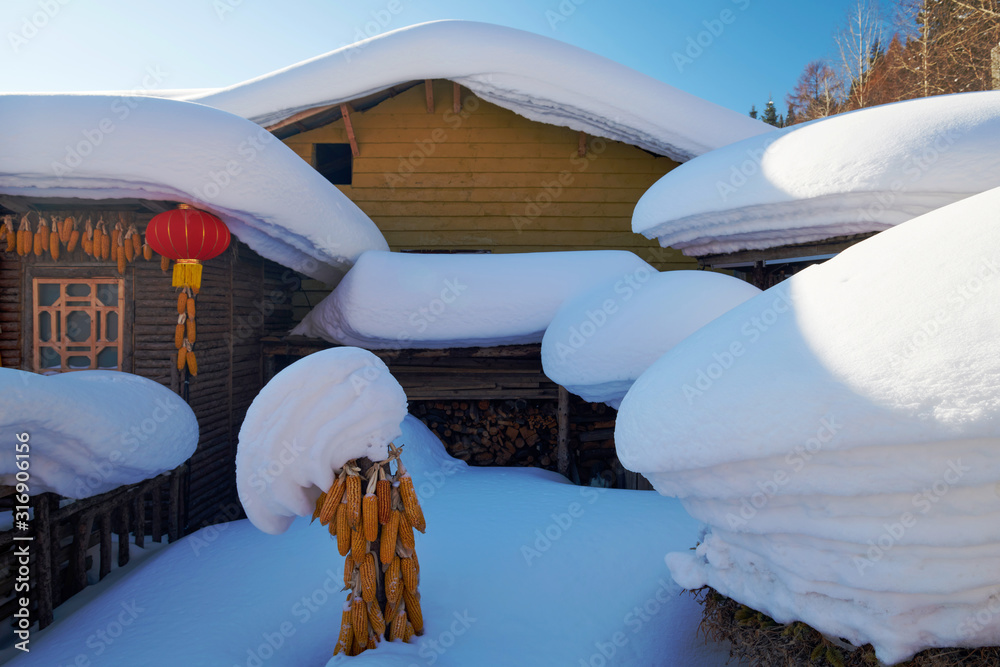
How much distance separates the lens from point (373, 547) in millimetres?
A: 2602

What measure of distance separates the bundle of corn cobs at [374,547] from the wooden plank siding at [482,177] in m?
5.02

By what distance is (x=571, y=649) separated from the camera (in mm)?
2664

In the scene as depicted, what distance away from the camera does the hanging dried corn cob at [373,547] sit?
2.51 meters

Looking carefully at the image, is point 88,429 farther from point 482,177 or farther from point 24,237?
point 482,177

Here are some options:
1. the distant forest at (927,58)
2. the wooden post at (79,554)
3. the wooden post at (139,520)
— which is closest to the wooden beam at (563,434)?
the wooden post at (139,520)

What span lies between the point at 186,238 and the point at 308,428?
258cm

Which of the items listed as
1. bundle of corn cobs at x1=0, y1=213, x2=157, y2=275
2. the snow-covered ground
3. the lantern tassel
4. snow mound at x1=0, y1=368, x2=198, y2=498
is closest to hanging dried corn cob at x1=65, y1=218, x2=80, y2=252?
bundle of corn cobs at x1=0, y1=213, x2=157, y2=275

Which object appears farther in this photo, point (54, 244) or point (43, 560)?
point (54, 244)

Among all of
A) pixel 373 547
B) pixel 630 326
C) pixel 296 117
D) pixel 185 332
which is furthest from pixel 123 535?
pixel 296 117

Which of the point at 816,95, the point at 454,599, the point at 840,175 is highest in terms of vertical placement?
the point at 816,95

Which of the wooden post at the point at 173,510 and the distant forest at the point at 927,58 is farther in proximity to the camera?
the distant forest at the point at 927,58

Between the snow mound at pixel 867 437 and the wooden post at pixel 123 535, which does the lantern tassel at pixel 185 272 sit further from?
the snow mound at pixel 867 437

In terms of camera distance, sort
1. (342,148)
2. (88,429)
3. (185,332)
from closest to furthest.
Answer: (88,429)
(185,332)
(342,148)

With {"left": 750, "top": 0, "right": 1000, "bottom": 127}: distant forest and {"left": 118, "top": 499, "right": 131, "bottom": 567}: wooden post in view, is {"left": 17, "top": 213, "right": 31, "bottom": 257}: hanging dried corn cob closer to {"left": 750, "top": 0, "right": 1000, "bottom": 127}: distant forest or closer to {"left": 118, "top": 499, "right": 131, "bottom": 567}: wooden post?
{"left": 118, "top": 499, "right": 131, "bottom": 567}: wooden post
